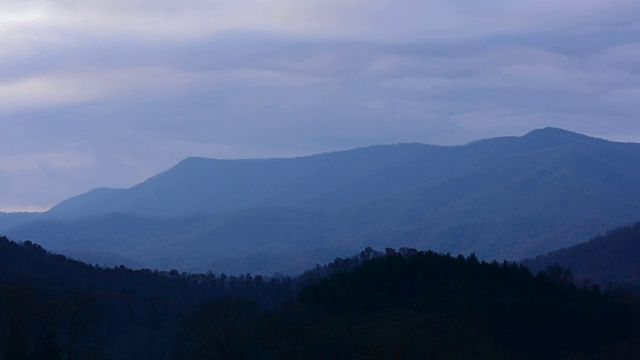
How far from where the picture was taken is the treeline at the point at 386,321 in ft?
152

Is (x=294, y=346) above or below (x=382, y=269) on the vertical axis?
below

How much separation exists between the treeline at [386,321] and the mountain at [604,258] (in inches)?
2247

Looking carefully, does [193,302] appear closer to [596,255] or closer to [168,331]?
[168,331]

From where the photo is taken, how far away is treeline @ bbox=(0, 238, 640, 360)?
46.5 meters

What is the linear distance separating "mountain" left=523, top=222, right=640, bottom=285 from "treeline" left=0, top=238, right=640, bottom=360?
57063 millimetres

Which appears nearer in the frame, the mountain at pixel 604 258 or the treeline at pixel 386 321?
the treeline at pixel 386 321

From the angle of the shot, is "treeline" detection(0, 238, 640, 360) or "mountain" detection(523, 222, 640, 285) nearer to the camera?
"treeline" detection(0, 238, 640, 360)

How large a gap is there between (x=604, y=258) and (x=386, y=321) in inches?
3415

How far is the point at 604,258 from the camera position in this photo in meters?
131

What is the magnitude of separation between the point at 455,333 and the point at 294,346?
6.43 metres

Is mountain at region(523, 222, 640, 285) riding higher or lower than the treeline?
higher

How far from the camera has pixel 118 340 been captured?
224 feet

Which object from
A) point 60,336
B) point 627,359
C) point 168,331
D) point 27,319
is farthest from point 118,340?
point 627,359

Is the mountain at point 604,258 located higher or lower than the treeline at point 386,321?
higher
